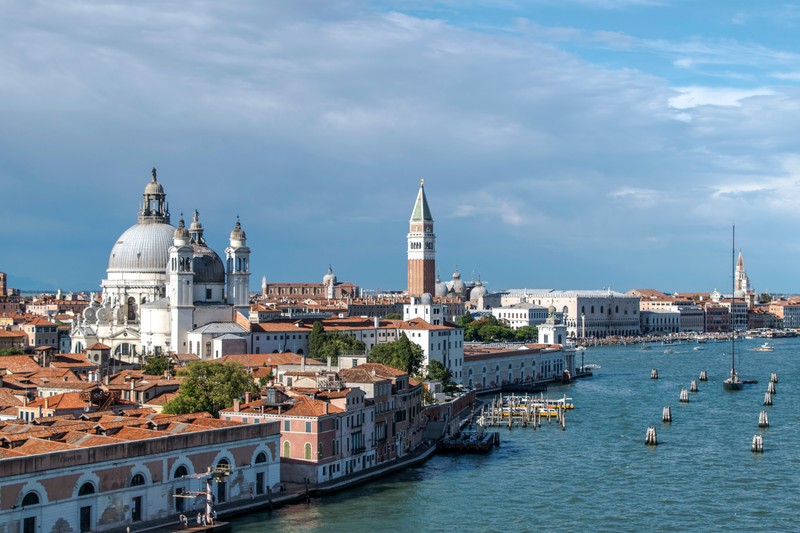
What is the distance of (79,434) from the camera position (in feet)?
52.5

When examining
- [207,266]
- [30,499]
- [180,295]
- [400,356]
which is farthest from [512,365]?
[30,499]

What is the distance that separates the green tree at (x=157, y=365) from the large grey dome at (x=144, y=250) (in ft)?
33.1

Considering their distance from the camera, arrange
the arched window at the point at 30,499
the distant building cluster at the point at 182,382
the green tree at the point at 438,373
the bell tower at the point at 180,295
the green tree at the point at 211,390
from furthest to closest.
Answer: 1. the bell tower at the point at 180,295
2. the green tree at the point at 438,373
3. the green tree at the point at 211,390
4. the distant building cluster at the point at 182,382
5. the arched window at the point at 30,499

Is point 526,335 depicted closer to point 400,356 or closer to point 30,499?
point 400,356

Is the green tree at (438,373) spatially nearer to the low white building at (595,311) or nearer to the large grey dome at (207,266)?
the large grey dome at (207,266)

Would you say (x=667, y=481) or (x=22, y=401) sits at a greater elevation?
(x=22, y=401)

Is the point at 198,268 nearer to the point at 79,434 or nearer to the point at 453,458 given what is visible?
the point at 453,458

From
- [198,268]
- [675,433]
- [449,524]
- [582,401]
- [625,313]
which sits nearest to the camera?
[449,524]

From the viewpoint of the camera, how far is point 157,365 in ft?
97.6

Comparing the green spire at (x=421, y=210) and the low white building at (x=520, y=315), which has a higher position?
the green spire at (x=421, y=210)

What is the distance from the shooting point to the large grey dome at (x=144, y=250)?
40.6m

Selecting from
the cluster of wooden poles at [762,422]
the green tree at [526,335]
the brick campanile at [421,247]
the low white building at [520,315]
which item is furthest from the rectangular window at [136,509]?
the low white building at [520,315]

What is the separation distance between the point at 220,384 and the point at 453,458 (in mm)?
4931

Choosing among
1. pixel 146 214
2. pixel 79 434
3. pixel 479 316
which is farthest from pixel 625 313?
pixel 79 434
